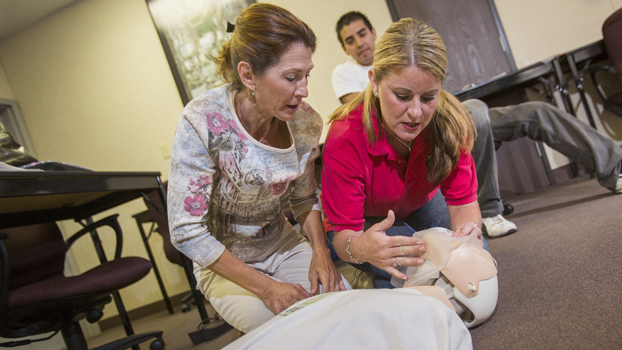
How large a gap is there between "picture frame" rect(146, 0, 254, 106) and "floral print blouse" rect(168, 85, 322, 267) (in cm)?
254

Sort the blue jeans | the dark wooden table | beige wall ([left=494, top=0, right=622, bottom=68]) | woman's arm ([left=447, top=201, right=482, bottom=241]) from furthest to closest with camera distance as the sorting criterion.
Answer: beige wall ([left=494, top=0, right=622, bottom=68]), the blue jeans, the dark wooden table, woman's arm ([left=447, top=201, right=482, bottom=241])

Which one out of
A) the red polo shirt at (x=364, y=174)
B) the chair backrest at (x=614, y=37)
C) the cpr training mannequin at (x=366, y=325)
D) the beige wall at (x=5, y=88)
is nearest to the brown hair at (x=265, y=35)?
the red polo shirt at (x=364, y=174)

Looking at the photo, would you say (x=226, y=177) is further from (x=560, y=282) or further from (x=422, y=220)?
(x=560, y=282)

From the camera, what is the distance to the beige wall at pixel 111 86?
3.48 m

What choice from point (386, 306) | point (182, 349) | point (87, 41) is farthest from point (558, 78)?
point (87, 41)

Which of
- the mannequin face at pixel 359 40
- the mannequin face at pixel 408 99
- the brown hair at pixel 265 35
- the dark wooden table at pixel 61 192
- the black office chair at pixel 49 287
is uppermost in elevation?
the mannequin face at pixel 359 40

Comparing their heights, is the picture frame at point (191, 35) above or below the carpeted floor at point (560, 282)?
above

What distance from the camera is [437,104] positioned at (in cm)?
114

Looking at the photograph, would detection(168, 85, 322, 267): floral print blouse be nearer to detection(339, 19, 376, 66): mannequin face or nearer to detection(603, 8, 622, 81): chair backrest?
detection(339, 19, 376, 66): mannequin face

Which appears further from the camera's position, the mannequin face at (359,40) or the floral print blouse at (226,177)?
the mannequin face at (359,40)

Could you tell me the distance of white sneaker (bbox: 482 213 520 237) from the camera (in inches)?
72.2

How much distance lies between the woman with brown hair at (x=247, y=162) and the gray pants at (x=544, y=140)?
3.54 ft

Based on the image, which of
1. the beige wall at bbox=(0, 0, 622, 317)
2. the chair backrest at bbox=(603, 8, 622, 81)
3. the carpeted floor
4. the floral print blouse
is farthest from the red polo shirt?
the beige wall at bbox=(0, 0, 622, 317)

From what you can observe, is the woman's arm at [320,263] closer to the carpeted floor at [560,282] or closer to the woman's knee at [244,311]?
the woman's knee at [244,311]
